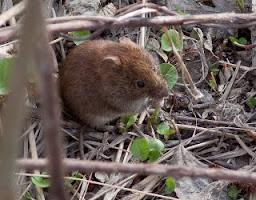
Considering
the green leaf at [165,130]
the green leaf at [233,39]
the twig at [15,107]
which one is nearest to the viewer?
the twig at [15,107]

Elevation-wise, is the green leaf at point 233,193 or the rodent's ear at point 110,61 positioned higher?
the rodent's ear at point 110,61

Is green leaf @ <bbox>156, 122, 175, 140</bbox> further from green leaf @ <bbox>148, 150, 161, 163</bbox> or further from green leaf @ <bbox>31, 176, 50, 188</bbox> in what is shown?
green leaf @ <bbox>31, 176, 50, 188</bbox>

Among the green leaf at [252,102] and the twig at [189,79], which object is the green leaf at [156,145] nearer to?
the twig at [189,79]

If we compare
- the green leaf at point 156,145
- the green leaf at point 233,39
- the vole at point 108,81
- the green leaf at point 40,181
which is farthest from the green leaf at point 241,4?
the green leaf at point 40,181

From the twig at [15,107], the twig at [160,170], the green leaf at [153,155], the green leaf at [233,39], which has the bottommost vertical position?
the green leaf at [153,155]

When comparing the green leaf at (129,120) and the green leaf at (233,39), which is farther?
the green leaf at (233,39)

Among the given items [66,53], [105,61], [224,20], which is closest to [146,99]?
[105,61]

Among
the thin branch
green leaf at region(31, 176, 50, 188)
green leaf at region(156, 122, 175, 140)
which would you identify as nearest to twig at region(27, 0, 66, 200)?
the thin branch
